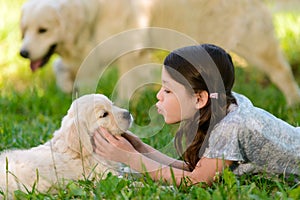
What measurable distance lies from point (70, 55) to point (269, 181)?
3171 mm

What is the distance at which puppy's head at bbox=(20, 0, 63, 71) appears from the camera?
5.00 meters

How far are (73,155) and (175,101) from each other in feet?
1.81

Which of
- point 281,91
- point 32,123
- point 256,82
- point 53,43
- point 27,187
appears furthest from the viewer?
point 256,82

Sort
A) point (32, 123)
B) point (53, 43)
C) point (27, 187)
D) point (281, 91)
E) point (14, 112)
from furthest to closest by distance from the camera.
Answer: point (281, 91) < point (53, 43) < point (14, 112) < point (32, 123) < point (27, 187)

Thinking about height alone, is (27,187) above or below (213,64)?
below

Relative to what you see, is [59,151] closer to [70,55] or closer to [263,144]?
[263,144]

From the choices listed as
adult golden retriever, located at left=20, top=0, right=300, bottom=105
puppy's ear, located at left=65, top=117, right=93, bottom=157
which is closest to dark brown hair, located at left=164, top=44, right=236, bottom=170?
puppy's ear, located at left=65, top=117, right=93, bottom=157

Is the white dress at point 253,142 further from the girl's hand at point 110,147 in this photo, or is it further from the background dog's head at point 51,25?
the background dog's head at point 51,25

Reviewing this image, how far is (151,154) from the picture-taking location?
304cm

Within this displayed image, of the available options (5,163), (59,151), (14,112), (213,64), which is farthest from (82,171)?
(14,112)

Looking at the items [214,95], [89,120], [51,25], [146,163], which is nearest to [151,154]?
[146,163]

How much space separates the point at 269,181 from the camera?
2711mm

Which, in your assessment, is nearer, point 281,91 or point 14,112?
point 14,112

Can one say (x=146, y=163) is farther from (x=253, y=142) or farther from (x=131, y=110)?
(x=131, y=110)
